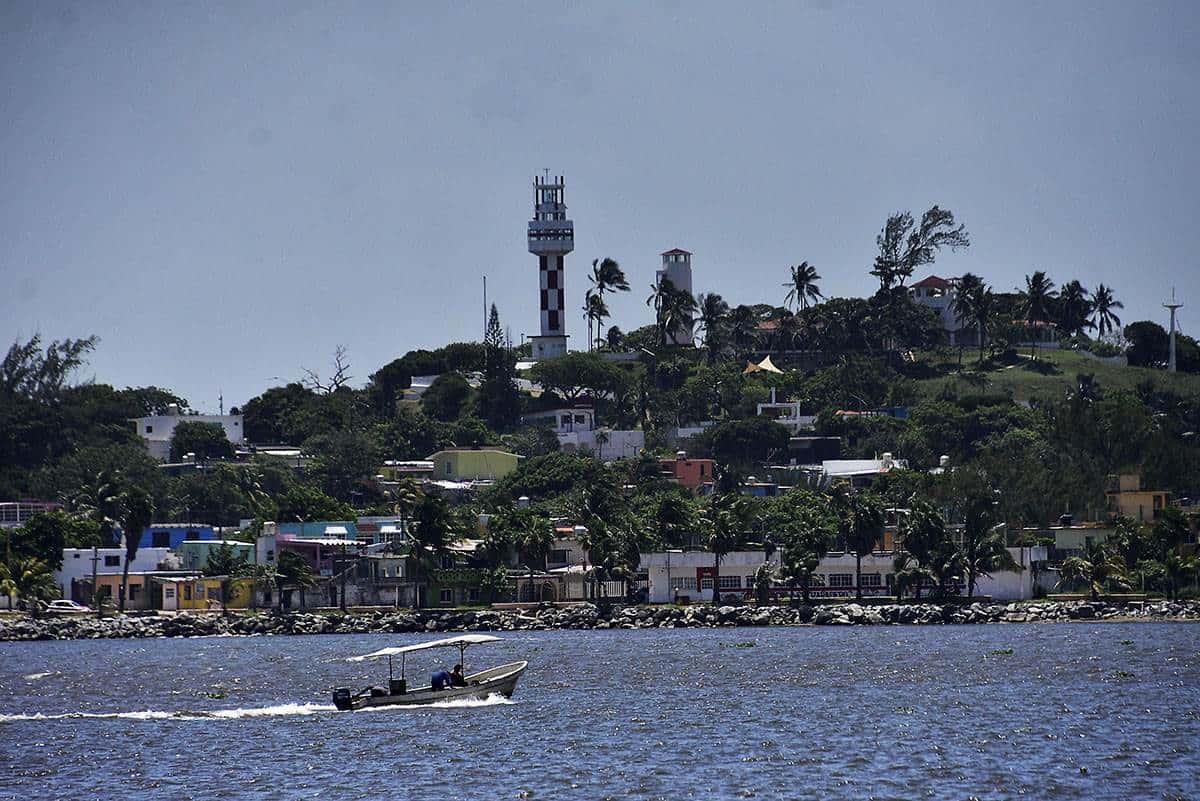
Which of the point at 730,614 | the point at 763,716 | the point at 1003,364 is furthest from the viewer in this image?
the point at 1003,364

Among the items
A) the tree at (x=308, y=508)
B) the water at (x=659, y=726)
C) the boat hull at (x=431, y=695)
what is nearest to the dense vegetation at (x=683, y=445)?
the tree at (x=308, y=508)

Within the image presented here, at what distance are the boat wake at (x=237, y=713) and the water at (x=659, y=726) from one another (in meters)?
0.16

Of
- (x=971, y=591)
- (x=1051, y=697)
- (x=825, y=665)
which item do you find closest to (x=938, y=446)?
(x=971, y=591)

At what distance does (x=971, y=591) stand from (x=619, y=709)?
53.6 meters

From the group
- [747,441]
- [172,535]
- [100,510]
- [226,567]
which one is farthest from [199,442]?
[226,567]

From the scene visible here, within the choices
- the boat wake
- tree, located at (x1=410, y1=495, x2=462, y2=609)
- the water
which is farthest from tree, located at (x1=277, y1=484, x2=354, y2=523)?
the boat wake

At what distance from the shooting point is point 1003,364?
19650 cm

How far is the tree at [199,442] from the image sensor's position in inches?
7047

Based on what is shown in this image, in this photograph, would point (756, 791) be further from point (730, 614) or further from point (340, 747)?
point (730, 614)

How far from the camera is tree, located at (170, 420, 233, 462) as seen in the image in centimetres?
17900

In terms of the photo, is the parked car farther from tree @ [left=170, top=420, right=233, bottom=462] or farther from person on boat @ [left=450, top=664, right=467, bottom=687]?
person on boat @ [left=450, top=664, right=467, bottom=687]

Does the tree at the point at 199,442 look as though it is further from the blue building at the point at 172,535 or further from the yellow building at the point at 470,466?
the blue building at the point at 172,535

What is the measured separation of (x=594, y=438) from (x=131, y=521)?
64620 mm

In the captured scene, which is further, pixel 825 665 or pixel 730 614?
pixel 730 614
